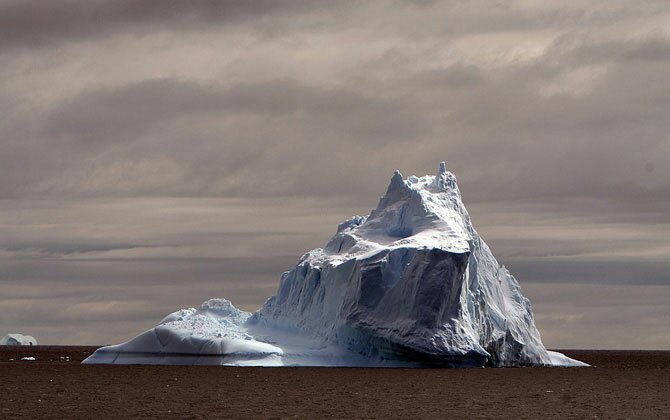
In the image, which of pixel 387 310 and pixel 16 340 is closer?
pixel 387 310

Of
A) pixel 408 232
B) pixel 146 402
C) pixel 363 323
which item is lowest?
pixel 146 402

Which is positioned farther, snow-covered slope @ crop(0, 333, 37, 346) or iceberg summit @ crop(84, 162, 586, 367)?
snow-covered slope @ crop(0, 333, 37, 346)

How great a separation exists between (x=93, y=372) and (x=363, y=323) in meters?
11.8

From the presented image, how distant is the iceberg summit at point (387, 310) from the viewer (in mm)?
42219

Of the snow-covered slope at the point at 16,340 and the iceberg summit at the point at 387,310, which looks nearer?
the iceberg summit at the point at 387,310

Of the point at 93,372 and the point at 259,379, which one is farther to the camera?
the point at 93,372

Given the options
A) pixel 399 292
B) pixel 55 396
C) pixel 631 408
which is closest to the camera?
pixel 631 408

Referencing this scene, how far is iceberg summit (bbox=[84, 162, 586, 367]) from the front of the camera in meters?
42.2

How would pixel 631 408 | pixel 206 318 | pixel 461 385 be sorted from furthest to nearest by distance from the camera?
pixel 206 318 < pixel 461 385 < pixel 631 408

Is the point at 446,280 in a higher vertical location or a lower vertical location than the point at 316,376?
higher

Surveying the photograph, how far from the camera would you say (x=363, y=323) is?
1686 inches

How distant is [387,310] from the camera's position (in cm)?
4278

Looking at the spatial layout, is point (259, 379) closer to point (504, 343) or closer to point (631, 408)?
point (504, 343)

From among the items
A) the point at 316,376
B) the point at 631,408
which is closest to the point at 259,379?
the point at 316,376
